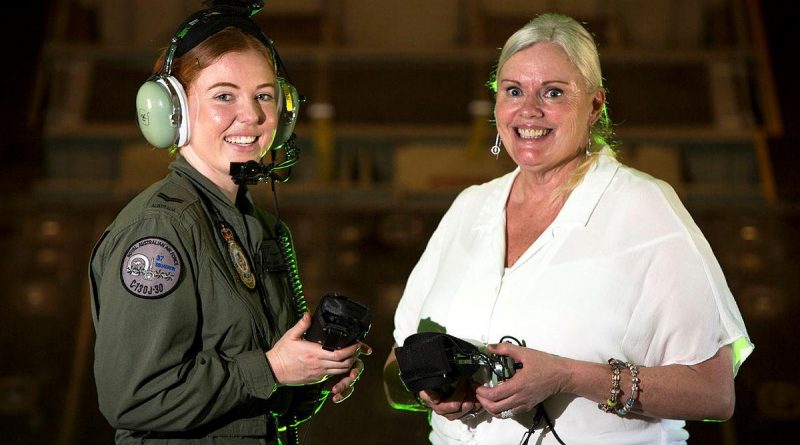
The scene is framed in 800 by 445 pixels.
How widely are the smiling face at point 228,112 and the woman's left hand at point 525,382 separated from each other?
0.62 m

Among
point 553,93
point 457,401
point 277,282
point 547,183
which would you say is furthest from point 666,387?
point 277,282

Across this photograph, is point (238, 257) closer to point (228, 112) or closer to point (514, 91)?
point (228, 112)

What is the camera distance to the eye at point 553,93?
2.00 meters

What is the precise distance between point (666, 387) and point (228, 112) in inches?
38.2

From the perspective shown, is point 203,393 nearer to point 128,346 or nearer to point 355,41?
point 128,346

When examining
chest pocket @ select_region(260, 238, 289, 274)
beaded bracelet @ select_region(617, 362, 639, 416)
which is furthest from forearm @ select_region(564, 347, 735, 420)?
chest pocket @ select_region(260, 238, 289, 274)

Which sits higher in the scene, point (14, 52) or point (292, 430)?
point (14, 52)

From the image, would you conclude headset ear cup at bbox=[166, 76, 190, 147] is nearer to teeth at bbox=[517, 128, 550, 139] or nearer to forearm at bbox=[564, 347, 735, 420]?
teeth at bbox=[517, 128, 550, 139]

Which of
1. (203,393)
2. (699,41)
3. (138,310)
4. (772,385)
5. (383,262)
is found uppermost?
(699,41)

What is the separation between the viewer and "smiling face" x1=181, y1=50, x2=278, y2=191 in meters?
1.87

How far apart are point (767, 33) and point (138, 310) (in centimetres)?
578

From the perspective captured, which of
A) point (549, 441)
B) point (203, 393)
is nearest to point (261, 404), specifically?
point (203, 393)

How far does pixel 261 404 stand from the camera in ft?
5.99

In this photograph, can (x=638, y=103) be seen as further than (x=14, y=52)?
No
